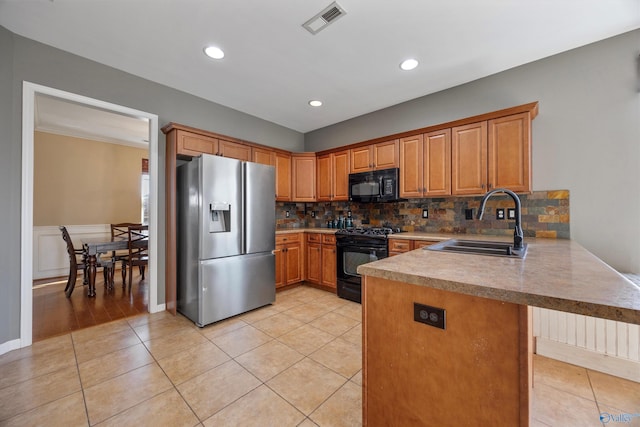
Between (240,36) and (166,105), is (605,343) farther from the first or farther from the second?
(166,105)

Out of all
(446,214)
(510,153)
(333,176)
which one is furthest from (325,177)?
(510,153)

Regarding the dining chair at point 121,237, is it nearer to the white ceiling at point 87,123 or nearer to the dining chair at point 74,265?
the dining chair at point 74,265

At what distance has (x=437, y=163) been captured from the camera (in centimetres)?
301

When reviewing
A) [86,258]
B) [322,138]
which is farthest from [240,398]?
[322,138]

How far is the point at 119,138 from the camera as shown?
4.98 m

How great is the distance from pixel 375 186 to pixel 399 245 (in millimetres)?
909

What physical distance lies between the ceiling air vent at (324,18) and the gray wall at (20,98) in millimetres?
1983

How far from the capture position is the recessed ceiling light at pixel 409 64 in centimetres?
257

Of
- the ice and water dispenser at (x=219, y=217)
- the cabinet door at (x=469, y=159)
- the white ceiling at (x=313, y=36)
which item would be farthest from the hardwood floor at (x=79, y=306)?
the cabinet door at (x=469, y=159)

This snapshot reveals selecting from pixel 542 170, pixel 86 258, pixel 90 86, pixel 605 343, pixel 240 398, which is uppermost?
pixel 90 86

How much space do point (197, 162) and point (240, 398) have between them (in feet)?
7.01

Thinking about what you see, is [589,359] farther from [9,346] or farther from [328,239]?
[9,346]

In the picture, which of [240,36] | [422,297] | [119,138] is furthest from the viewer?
[119,138]

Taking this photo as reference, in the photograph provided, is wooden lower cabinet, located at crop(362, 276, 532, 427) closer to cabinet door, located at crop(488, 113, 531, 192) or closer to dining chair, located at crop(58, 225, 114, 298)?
cabinet door, located at crop(488, 113, 531, 192)
